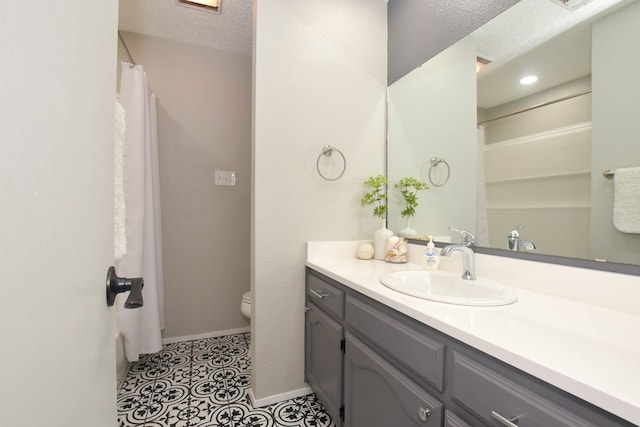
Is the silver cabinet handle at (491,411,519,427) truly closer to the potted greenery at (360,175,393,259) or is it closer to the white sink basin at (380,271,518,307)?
the white sink basin at (380,271,518,307)

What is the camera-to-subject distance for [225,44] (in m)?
2.43

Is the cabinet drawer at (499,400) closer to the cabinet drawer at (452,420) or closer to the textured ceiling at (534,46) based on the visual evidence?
the cabinet drawer at (452,420)

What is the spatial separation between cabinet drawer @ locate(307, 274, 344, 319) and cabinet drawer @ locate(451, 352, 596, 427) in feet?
2.04

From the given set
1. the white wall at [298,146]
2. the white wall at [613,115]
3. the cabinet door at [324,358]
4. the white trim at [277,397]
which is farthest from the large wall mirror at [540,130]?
the white trim at [277,397]

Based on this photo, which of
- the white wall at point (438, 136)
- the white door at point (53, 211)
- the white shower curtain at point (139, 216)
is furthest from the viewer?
the white shower curtain at point (139, 216)

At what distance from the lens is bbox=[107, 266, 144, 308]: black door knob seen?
584 mm

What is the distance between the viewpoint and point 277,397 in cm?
164

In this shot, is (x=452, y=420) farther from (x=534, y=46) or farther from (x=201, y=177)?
(x=201, y=177)

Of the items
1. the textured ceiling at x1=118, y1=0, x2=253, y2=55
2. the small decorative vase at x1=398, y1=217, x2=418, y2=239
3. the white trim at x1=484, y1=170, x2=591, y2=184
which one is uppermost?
the textured ceiling at x1=118, y1=0, x2=253, y2=55

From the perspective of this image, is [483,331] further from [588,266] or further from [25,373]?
[25,373]

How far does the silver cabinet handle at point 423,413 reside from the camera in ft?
2.60

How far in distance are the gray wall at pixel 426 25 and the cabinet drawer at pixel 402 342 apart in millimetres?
1366

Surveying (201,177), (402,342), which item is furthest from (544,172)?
(201,177)

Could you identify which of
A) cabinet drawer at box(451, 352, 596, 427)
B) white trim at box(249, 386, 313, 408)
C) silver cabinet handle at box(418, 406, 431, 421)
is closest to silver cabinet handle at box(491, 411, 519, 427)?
cabinet drawer at box(451, 352, 596, 427)
